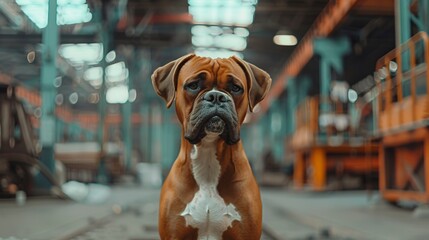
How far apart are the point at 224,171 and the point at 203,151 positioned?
0.11m

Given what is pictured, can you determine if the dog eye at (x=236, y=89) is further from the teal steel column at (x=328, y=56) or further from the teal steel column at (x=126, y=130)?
the teal steel column at (x=126, y=130)

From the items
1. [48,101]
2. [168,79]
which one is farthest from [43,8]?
[48,101]

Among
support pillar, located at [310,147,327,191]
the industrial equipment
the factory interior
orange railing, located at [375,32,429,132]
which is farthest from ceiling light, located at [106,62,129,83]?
orange railing, located at [375,32,429,132]

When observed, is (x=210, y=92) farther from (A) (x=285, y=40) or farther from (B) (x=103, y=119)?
(B) (x=103, y=119)

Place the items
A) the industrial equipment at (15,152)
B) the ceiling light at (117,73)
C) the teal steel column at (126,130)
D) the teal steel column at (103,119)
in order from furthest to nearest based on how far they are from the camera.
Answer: the teal steel column at (126,130) < the ceiling light at (117,73) < the teal steel column at (103,119) < the industrial equipment at (15,152)

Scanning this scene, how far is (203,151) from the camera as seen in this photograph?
6.60 ft

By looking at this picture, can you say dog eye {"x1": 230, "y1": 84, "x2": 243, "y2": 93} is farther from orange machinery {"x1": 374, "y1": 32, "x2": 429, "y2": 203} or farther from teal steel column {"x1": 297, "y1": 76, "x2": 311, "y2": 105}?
teal steel column {"x1": 297, "y1": 76, "x2": 311, "y2": 105}

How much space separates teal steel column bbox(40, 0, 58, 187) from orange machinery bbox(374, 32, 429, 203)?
4001 millimetres

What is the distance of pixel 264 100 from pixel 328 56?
1679 millimetres

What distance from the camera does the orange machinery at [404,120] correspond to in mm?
6145

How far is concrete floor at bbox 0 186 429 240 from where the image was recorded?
169 inches

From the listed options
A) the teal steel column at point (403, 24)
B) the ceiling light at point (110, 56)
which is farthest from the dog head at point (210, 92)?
the ceiling light at point (110, 56)

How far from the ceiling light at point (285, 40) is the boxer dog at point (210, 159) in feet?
10.7

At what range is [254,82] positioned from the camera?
2.12 metres
